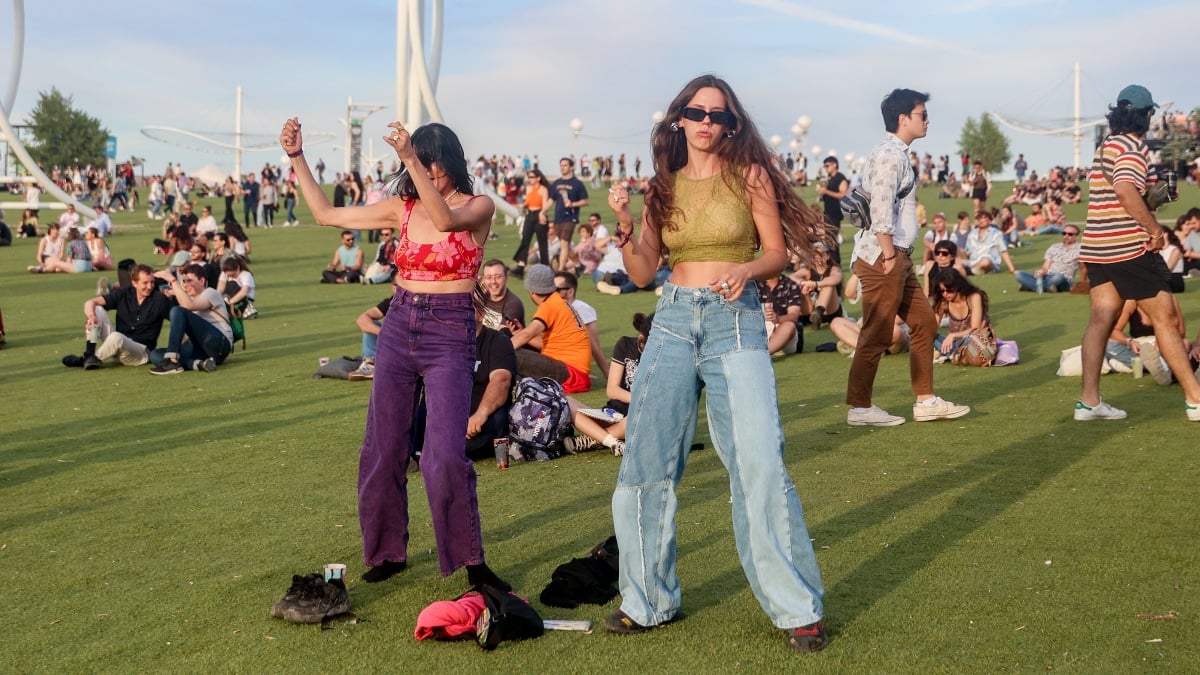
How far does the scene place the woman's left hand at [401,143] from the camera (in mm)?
4379

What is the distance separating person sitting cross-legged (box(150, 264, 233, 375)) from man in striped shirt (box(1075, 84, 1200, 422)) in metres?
8.85

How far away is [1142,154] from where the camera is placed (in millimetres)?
8094

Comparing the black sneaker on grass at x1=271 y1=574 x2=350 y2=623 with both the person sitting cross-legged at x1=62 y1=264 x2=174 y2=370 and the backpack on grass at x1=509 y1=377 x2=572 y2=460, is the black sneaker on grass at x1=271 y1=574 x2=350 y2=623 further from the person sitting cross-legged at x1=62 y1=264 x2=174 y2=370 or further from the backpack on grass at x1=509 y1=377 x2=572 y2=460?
the person sitting cross-legged at x1=62 y1=264 x2=174 y2=370

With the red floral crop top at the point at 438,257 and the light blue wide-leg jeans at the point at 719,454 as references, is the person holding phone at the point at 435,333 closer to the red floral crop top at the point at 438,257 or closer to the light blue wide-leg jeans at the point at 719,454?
the red floral crop top at the point at 438,257

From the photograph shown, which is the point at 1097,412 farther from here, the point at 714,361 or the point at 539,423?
the point at 714,361

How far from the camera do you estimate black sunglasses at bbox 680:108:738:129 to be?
14.2 feet

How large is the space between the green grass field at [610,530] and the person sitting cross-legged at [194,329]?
167cm

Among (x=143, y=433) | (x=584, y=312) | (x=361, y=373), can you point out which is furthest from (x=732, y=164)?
(x=361, y=373)

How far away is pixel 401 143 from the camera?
14.4 ft

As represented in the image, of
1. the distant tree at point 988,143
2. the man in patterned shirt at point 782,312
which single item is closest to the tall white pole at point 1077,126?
the distant tree at point 988,143

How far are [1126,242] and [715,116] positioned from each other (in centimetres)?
496

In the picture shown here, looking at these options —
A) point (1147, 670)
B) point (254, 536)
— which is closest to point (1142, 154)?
point (1147, 670)

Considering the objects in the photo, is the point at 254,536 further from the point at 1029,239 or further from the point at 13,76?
the point at 13,76

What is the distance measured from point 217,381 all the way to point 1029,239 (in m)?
23.6
